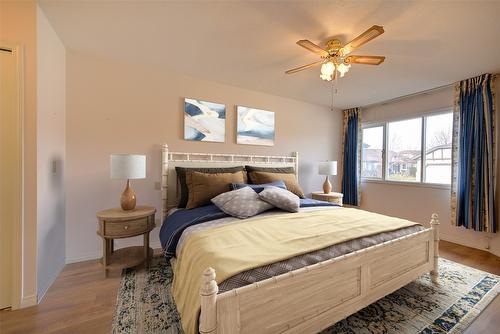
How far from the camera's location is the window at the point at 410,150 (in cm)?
334

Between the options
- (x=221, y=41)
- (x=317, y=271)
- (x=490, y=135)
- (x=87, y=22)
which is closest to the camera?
(x=317, y=271)

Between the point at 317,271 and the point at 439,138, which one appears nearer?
the point at 317,271

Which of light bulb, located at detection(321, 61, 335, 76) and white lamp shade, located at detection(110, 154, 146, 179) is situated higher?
light bulb, located at detection(321, 61, 335, 76)

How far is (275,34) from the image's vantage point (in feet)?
6.47

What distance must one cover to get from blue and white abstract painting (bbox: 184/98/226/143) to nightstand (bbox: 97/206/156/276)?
1.24m

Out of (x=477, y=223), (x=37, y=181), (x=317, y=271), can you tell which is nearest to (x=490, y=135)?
(x=477, y=223)

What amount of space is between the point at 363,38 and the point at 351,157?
3.09 metres

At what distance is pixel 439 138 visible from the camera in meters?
3.39

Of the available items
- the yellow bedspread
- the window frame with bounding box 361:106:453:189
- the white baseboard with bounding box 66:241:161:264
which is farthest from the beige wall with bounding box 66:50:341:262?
the window frame with bounding box 361:106:453:189

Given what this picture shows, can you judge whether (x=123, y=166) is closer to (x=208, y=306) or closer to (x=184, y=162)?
(x=184, y=162)

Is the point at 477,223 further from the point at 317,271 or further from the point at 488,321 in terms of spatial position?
the point at 317,271

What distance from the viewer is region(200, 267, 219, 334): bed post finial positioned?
933 mm

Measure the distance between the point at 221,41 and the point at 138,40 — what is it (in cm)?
83

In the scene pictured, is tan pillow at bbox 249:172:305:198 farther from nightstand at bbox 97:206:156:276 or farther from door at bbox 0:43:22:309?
door at bbox 0:43:22:309
